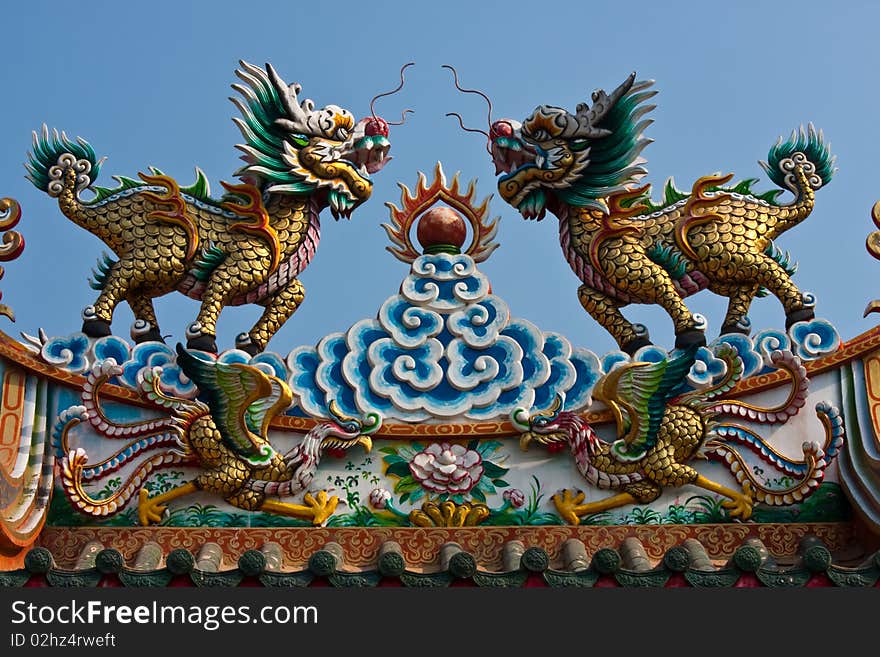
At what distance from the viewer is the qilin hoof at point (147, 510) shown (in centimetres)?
805

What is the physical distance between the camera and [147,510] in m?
Result: 8.06

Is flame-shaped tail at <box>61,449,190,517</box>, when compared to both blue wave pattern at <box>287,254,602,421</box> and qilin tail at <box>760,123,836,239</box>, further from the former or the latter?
qilin tail at <box>760,123,836,239</box>

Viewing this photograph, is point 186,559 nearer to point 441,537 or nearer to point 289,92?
point 441,537

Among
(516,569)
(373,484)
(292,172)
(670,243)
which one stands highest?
(292,172)

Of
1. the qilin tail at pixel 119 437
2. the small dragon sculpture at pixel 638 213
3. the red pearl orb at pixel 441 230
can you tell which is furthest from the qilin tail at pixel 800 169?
the qilin tail at pixel 119 437

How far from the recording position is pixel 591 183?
8.96m

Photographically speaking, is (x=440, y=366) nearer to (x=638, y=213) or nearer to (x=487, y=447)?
(x=487, y=447)

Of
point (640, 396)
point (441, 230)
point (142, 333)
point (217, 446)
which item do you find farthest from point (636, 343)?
point (142, 333)

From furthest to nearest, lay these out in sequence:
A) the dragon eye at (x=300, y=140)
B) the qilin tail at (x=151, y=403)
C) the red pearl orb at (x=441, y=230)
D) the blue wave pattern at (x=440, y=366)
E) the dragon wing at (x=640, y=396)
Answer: the dragon eye at (x=300, y=140) → the red pearl orb at (x=441, y=230) → the blue wave pattern at (x=440, y=366) → the qilin tail at (x=151, y=403) → the dragon wing at (x=640, y=396)

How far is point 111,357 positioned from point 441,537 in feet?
6.84

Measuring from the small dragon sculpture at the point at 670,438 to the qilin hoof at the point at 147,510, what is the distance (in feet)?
6.33

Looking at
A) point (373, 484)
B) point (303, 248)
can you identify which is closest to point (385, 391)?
point (373, 484)

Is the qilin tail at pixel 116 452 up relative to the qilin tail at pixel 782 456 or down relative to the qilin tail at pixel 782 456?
up

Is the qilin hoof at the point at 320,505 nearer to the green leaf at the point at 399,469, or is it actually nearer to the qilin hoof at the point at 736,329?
the green leaf at the point at 399,469
